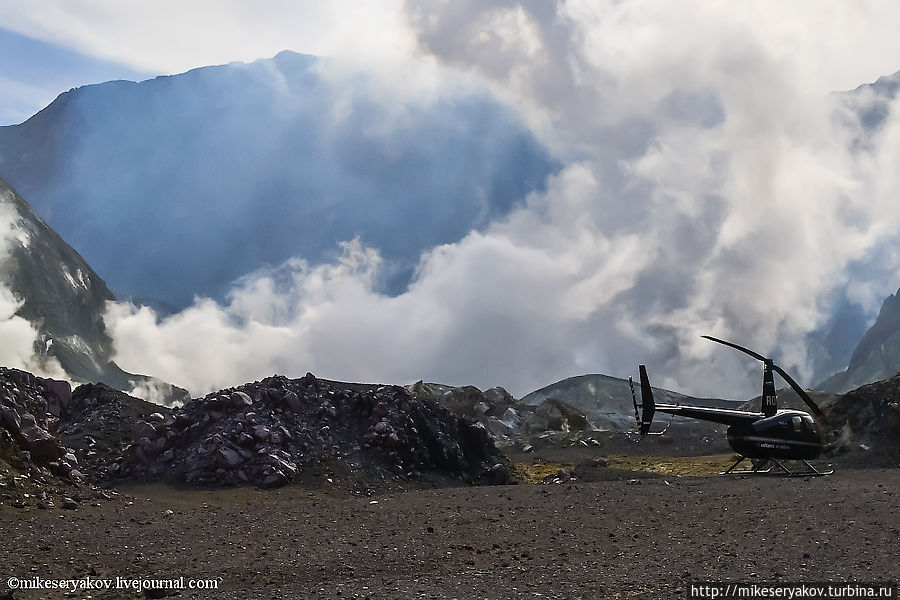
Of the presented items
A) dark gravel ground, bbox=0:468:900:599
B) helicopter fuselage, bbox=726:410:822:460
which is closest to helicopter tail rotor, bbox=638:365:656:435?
helicopter fuselage, bbox=726:410:822:460

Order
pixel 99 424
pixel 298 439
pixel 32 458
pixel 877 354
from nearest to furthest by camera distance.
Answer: pixel 32 458 < pixel 298 439 < pixel 99 424 < pixel 877 354

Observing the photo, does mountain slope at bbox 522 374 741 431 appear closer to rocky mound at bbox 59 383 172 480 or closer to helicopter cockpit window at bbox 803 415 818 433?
rocky mound at bbox 59 383 172 480

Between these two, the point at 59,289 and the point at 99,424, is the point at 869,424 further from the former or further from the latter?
the point at 59,289

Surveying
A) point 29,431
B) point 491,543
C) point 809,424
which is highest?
point 29,431

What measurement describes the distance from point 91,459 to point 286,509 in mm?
16762

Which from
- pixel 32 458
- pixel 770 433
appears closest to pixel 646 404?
pixel 770 433

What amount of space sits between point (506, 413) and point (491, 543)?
283 feet

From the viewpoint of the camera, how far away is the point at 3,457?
86.0 ft

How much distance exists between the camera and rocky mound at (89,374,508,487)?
111 ft

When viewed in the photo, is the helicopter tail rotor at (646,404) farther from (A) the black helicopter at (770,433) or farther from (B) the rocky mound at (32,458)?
(B) the rocky mound at (32,458)

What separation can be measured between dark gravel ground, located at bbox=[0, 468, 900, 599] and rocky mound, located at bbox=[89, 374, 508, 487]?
789 cm

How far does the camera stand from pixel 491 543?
18.1 metres

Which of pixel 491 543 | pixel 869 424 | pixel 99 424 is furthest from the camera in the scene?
pixel 869 424

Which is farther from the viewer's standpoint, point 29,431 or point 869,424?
point 869,424
